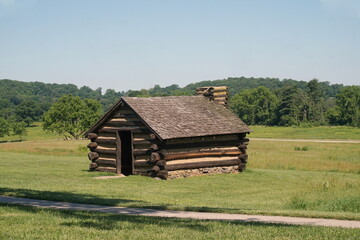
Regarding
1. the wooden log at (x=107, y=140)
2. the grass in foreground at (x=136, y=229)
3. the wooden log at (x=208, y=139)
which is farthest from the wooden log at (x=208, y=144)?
the grass in foreground at (x=136, y=229)

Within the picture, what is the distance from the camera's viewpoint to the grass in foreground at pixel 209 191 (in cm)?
1678

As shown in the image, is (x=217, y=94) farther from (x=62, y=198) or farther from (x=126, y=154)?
(x=62, y=198)

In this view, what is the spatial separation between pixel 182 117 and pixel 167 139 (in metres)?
2.90

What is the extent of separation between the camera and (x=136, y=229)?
11539 mm

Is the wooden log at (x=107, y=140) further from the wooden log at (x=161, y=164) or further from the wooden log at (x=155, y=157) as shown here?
the wooden log at (x=161, y=164)

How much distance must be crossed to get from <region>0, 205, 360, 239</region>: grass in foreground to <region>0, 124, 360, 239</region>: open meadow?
0.8 inches

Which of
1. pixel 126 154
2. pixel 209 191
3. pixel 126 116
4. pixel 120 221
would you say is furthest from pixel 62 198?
pixel 126 154

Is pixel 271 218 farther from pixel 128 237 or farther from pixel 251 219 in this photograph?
pixel 128 237

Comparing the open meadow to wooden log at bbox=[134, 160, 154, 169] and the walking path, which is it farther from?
wooden log at bbox=[134, 160, 154, 169]

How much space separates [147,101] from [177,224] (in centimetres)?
1676

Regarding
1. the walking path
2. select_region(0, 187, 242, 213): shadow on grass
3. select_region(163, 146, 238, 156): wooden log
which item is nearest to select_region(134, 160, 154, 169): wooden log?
select_region(163, 146, 238, 156): wooden log

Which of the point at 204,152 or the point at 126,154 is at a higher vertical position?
the point at 204,152

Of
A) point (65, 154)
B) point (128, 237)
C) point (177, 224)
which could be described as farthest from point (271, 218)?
point (65, 154)

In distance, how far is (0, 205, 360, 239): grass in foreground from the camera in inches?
427
